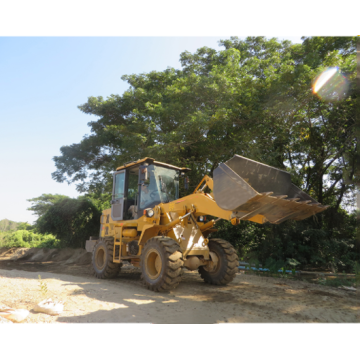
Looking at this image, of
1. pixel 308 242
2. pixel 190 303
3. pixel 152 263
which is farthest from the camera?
pixel 308 242

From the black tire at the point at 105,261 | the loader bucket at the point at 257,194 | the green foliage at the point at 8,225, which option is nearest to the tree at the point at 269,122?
the black tire at the point at 105,261

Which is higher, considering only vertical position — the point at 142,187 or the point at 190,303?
the point at 142,187

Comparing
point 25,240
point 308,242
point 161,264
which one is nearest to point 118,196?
point 161,264

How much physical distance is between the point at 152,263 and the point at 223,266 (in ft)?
5.52

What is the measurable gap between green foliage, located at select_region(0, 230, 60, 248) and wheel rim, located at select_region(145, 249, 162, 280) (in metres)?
14.4

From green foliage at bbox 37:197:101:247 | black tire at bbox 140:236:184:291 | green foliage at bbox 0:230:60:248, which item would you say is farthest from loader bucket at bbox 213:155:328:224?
green foliage at bbox 0:230:60:248

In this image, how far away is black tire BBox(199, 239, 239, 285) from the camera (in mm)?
6727

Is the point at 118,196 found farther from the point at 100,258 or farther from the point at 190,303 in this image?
the point at 190,303

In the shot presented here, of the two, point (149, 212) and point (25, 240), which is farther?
point (25, 240)

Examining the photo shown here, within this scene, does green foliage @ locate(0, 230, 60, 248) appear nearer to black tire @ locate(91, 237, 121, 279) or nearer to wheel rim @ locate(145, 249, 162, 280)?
black tire @ locate(91, 237, 121, 279)

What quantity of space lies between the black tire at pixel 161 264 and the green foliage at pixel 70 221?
11.1 metres

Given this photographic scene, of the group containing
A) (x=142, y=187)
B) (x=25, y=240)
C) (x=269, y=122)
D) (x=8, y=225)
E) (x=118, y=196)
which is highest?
(x=269, y=122)

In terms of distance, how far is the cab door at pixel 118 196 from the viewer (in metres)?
8.10

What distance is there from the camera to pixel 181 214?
6.71 meters
